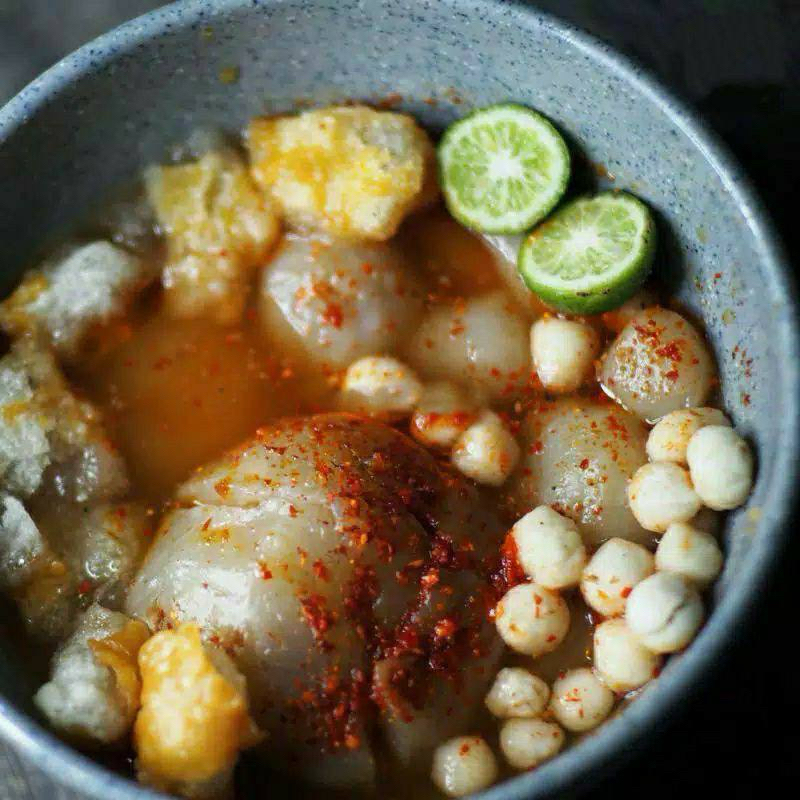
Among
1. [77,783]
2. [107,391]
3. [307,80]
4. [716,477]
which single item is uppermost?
[307,80]

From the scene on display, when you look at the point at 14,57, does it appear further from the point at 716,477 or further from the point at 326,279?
the point at 716,477

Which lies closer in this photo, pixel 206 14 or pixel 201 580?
pixel 201 580

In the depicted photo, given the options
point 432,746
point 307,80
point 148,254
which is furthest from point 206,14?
point 432,746

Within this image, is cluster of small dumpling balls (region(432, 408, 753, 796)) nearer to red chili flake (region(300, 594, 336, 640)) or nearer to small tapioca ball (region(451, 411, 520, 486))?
small tapioca ball (region(451, 411, 520, 486))

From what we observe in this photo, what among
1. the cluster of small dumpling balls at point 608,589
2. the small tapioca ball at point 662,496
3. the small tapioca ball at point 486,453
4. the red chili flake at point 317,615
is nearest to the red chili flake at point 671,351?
Result: the cluster of small dumpling balls at point 608,589

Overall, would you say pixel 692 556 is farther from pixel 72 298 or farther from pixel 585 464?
pixel 72 298

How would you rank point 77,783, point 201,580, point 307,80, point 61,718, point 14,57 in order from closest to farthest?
point 77,783
point 61,718
point 201,580
point 307,80
point 14,57

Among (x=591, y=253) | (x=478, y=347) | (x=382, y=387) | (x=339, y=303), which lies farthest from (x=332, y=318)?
(x=591, y=253)
